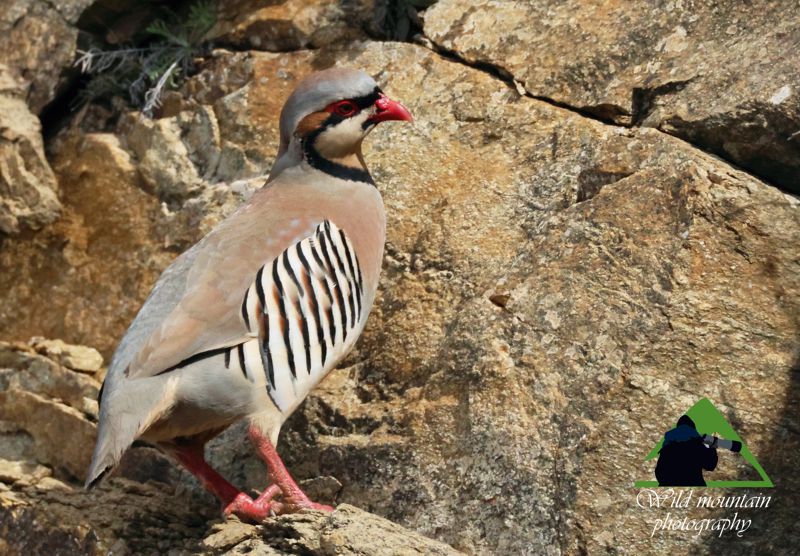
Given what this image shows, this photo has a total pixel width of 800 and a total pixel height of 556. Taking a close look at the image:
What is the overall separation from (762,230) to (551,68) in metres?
1.57

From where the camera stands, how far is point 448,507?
4887mm

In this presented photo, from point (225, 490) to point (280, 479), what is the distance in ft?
1.21

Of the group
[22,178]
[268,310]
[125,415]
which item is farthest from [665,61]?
[22,178]

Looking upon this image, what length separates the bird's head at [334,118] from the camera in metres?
5.47

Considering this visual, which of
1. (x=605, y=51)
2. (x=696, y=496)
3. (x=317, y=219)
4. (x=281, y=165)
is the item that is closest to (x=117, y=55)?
Answer: (x=281, y=165)

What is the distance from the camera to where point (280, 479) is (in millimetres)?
4820

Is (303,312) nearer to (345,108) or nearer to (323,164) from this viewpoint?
(323,164)

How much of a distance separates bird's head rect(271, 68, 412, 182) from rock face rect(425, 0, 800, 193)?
943mm

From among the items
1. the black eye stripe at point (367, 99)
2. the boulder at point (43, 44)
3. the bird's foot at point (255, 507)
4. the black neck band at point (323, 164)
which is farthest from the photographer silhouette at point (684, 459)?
the boulder at point (43, 44)

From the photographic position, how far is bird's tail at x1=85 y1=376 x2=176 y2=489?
446 centimetres

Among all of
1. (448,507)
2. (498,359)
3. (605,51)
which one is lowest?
(448,507)

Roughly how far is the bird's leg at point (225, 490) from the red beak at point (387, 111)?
5.85ft

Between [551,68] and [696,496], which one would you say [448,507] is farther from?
[551,68]

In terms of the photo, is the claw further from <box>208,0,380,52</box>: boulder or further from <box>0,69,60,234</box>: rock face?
<box>208,0,380,52</box>: boulder
